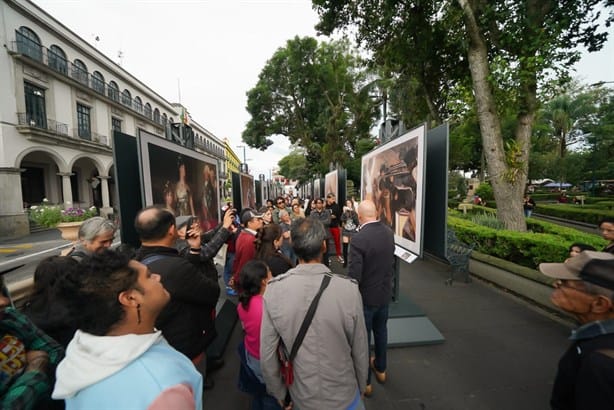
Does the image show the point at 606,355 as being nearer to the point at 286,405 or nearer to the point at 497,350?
the point at 286,405

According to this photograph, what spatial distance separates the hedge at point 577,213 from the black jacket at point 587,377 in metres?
16.6

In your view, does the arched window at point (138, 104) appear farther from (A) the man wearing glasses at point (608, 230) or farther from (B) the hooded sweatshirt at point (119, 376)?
(A) the man wearing glasses at point (608, 230)

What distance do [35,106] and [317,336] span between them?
25.2 m

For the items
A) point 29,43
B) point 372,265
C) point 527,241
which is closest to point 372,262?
point 372,265

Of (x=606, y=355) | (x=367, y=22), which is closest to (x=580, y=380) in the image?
(x=606, y=355)

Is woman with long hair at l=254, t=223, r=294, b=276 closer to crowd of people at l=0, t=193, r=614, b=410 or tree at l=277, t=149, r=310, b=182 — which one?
crowd of people at l=0, t=193, r=614, b=410

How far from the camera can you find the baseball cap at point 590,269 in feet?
4.29

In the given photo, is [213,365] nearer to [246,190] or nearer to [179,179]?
[179,179]

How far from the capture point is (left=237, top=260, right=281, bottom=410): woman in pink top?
2088 mm

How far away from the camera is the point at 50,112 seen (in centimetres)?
1805

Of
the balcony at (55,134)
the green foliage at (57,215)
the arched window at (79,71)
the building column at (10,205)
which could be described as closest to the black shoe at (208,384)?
the green foliage at (57,215)

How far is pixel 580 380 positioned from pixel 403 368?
2.15 m

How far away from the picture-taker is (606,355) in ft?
3.85

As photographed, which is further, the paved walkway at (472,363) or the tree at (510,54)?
the tree at (510,54)
